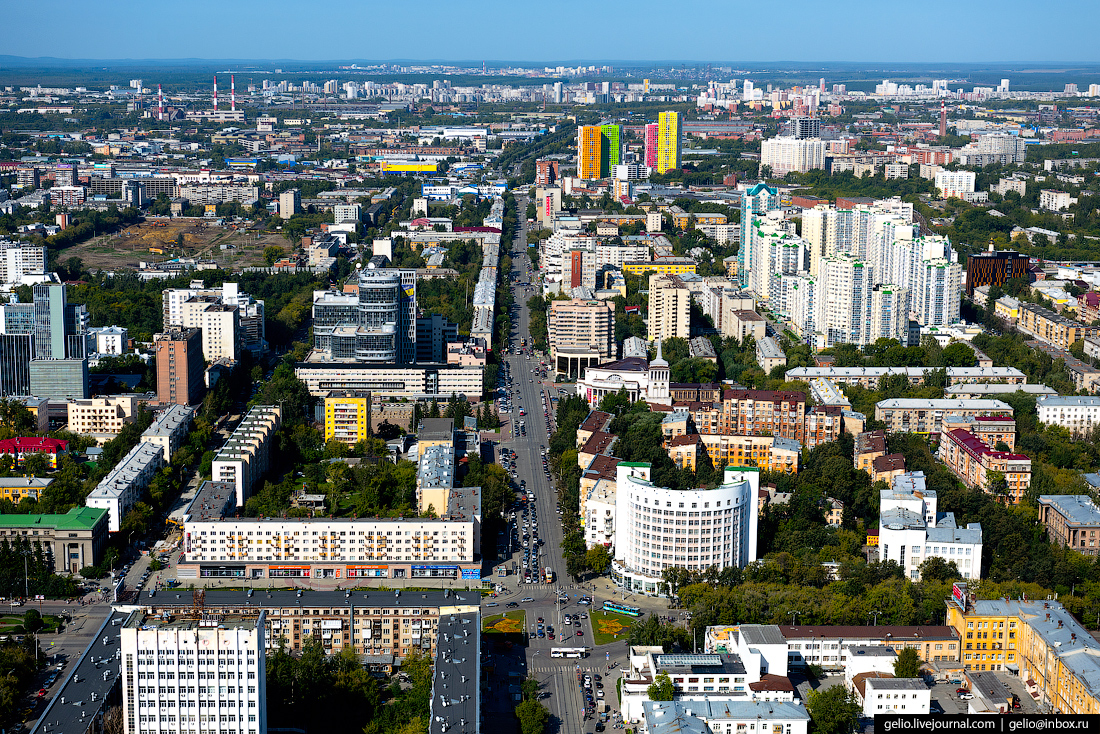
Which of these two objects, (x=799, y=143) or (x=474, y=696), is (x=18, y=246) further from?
(x=799, y=143)

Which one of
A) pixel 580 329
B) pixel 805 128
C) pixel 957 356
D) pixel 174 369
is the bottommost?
pixel 957 356

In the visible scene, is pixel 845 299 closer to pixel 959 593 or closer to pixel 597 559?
pixel 597 559

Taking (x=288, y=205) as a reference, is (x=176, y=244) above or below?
below

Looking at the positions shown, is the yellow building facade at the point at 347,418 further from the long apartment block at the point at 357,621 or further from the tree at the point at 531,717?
the tree at the point at 531,717

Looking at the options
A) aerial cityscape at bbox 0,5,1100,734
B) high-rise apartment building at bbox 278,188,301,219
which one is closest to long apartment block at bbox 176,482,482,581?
aerial cityscape at bbox 0,5,1100,734

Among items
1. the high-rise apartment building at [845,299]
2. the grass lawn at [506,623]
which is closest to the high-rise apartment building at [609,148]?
the high-rise apartment building at [845,299]

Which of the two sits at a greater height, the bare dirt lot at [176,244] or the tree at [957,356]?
the bare dirt lot at [176,244]

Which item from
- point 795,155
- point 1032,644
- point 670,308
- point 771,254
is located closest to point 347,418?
point 670,308

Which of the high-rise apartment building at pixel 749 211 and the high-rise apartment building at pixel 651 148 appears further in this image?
the high-rise apartment building at pixel 651 148
